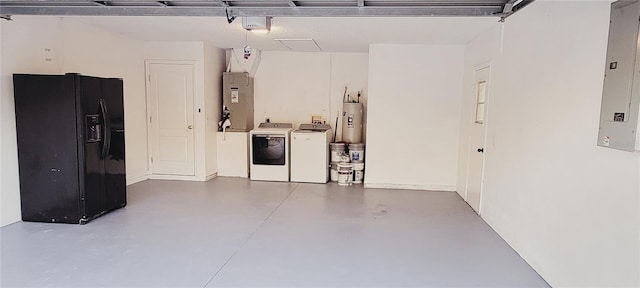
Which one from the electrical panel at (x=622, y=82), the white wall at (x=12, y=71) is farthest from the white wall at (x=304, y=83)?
the electrical panel at (x=622, y=82)

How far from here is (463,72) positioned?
606 cm

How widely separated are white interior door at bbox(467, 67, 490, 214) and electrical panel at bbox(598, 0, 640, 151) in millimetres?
2392

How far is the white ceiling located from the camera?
453 cm

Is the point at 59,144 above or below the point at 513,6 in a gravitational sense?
below

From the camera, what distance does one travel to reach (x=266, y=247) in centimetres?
376

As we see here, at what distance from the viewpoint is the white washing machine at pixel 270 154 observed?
683 centimetres

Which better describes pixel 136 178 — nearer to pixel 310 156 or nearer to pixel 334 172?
pixel 310 156

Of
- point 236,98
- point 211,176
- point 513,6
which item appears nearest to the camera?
point 513,6

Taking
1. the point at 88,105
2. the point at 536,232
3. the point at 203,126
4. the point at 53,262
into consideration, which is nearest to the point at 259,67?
the point at 203,126

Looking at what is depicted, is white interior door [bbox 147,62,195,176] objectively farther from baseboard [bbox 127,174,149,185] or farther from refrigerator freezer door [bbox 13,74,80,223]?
refrigerator freezer door [bbox 13,74,80,223]

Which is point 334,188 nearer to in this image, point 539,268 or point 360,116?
point 360,116

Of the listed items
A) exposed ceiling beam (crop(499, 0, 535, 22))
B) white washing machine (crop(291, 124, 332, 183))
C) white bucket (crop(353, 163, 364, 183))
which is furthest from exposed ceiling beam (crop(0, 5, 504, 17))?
white bucket (crop(353, 163, 364, 183))

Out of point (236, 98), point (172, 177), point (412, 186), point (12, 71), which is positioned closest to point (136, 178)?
point (172, 177)

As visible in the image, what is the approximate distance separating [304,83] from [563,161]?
5.12 meters
